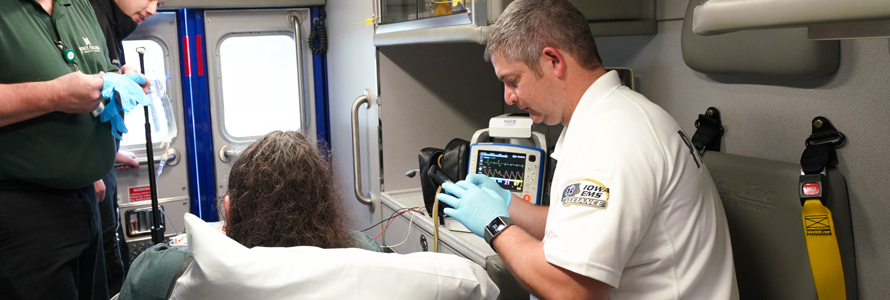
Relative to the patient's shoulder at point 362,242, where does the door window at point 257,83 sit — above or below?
above

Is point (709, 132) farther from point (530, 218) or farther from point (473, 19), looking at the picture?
point (473, 19)

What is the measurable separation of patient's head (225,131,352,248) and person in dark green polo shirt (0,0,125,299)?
2.55 feet

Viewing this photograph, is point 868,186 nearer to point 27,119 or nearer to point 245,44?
point 27,119

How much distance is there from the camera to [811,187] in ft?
5.58

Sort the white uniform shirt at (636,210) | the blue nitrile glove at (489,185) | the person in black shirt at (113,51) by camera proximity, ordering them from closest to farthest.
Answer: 1. the white uniform shirt at (636,210)
2. the blue nitrile glove at (489,185)
3. the person in black shirt at (113,51)

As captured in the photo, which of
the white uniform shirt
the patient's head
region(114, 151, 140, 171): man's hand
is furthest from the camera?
region(114, 151, 140, 171): man's hand

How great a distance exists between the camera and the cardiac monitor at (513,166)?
2391 millimetres

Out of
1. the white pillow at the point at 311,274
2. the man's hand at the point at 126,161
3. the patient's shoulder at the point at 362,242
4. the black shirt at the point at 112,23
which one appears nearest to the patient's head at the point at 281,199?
the patient's shoulder at the point at 362,242

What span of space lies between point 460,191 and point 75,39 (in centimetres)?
141

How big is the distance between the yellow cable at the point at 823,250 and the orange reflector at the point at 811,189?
0.06 feet

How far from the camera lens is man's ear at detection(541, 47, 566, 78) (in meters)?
1.64

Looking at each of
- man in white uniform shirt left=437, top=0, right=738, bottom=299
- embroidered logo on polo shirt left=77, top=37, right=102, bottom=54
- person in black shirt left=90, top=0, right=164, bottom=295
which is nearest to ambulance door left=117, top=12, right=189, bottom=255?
person in black shirt left=90, top=0, right=164, bottom=295

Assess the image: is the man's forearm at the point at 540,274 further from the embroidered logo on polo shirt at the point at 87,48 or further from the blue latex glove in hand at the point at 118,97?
the embroidered logo on polo shirt at the point at 87,48

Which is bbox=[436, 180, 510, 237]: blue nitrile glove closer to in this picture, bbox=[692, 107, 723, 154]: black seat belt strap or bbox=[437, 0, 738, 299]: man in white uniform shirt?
bbox=[437, 0, 738, 299]: man in white uniform shirt
